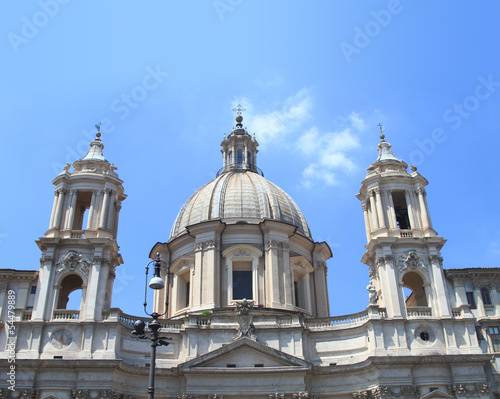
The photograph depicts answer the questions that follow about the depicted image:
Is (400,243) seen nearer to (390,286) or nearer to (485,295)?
(390,286)

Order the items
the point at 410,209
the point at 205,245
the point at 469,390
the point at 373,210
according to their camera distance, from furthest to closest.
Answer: the point at 205,245 → the point at 373,210 → the point at 410,209 → the point at 469,390

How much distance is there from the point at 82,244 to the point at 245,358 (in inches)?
544

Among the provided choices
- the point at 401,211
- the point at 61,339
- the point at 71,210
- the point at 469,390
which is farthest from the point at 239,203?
the point at 469,390

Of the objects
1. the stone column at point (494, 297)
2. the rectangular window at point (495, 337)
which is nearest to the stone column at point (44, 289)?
the rectangular window at point (495, 337)

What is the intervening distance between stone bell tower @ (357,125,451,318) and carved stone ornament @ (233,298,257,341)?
8681 mm

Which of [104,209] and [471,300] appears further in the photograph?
[104,209]

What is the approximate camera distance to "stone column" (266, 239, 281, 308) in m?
40.0

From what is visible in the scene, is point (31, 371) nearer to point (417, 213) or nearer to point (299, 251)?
point (299, 251)

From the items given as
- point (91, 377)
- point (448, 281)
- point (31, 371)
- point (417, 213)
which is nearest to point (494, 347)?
point (448, 281)

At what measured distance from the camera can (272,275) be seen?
1607 inches

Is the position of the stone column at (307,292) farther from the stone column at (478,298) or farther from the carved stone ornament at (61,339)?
the carved stone ornament at (61,339)

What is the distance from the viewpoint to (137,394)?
32.5m

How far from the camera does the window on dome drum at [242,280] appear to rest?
41722 millimetres

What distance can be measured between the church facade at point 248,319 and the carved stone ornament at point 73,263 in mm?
73
